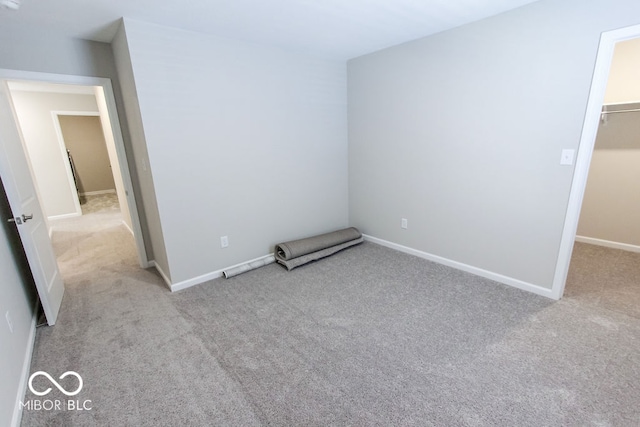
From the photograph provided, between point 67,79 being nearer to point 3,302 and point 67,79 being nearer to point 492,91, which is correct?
point 3,302

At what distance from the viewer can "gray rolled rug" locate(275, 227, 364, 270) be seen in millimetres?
3201

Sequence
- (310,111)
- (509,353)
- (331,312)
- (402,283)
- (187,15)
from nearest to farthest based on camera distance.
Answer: (509,353) < (187,15) < (331,312) < (402,283) < (310,111)

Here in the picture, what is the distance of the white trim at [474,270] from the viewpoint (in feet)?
8.28

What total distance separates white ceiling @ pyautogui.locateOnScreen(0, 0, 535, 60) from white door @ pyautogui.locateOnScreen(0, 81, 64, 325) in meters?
0.80

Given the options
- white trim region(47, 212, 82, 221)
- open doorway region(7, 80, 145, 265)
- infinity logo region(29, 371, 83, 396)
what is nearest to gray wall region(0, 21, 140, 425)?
infinity logo region(29, 371, 83, 396)

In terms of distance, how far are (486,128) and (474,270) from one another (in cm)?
139

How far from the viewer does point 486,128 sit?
2609 mm

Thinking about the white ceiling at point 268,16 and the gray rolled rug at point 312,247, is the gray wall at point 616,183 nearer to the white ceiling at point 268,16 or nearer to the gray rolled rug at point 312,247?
the white ceiling at point 268,16

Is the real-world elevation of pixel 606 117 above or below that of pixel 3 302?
above

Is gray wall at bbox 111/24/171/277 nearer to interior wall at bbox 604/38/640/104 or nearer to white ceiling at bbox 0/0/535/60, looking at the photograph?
white ceiling at bbox 0/0/535/60

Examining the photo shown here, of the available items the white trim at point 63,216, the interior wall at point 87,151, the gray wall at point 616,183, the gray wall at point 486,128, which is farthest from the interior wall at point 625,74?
the interior wall at point 87,151

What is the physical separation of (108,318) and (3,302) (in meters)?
0.77

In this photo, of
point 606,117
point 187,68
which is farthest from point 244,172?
point 606,117

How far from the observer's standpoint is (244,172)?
304cm
